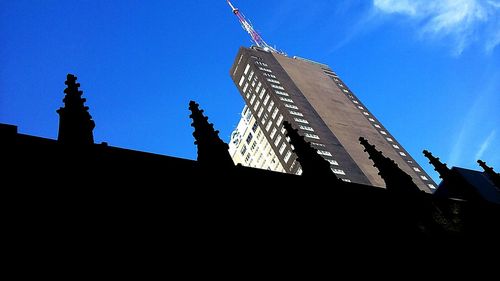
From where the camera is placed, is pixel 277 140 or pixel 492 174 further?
pixel 277 140

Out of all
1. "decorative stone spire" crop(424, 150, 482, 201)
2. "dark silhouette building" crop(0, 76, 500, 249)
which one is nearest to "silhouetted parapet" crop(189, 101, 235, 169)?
"dark silhouette building" crop(0, 76, 500, 249)

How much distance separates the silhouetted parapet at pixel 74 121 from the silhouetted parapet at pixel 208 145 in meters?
4.30

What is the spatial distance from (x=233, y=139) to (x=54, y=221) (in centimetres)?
9785

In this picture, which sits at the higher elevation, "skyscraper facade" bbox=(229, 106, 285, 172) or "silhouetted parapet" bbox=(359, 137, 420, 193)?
"skyscraper facade" bbox=(229, 106, 285, 172)

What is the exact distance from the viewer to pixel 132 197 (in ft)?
45.1

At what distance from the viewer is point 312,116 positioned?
263 feet

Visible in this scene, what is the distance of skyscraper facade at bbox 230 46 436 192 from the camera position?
2808 inches

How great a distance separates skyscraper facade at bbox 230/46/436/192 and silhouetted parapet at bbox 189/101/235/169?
1845 inches

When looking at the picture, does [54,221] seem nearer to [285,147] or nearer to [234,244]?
[234,244]

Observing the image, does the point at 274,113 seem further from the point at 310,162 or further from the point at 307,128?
the point at 310,162

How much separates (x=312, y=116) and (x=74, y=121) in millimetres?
67556

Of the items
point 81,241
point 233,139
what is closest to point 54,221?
point 81,241

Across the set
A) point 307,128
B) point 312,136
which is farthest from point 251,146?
point 312,136

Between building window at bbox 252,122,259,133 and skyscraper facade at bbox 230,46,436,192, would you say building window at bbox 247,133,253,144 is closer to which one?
skyscraper facade at bbox 230,46,436,192
